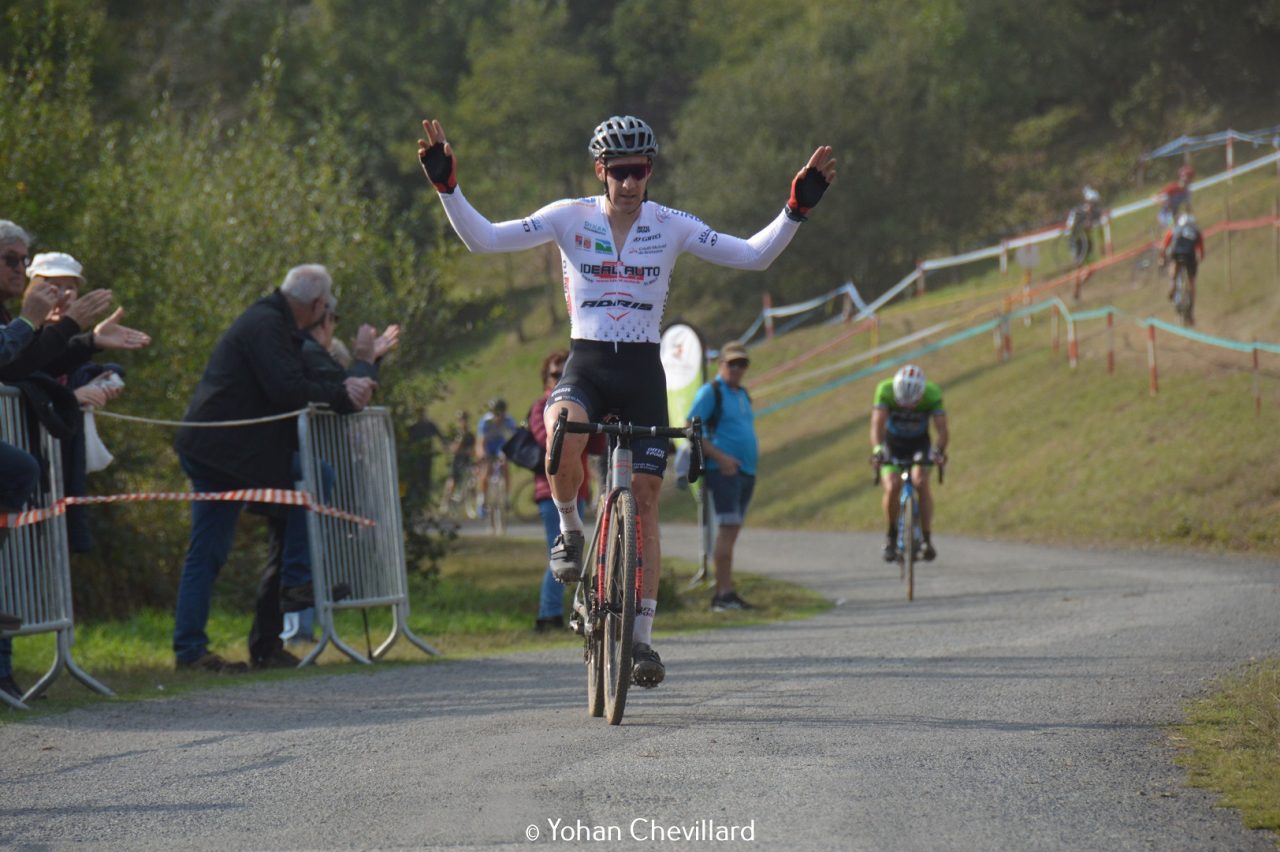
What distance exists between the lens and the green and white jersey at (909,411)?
15633 millimetres

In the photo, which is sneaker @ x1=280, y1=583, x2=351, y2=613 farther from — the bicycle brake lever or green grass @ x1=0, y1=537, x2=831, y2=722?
the bicycle brake lever

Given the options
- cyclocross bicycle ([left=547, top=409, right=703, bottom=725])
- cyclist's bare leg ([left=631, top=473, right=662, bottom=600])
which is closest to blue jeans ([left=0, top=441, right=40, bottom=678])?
cyclocross bicycle ([left=547, top=409, right=703, bottom=725])

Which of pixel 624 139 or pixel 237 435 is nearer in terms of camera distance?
pixel 624 139

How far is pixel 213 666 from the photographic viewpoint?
10.4m

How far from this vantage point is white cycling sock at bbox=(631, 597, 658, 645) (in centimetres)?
755

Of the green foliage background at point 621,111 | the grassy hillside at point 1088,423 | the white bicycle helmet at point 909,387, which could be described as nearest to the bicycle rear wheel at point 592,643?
the white bicycle helmet at point 909,387

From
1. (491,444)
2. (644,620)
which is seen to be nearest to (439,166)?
(644,620)

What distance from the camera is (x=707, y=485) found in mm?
15383

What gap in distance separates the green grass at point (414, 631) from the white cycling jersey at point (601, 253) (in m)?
3.20

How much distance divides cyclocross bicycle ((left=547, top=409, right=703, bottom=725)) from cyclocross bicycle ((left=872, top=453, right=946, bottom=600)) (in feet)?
26.0

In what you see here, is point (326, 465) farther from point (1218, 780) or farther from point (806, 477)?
point (806, 477)

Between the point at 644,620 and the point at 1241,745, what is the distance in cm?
253

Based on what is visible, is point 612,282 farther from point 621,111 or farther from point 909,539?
point 621,111

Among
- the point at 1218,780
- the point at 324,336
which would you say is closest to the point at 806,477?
the point at 324,336
